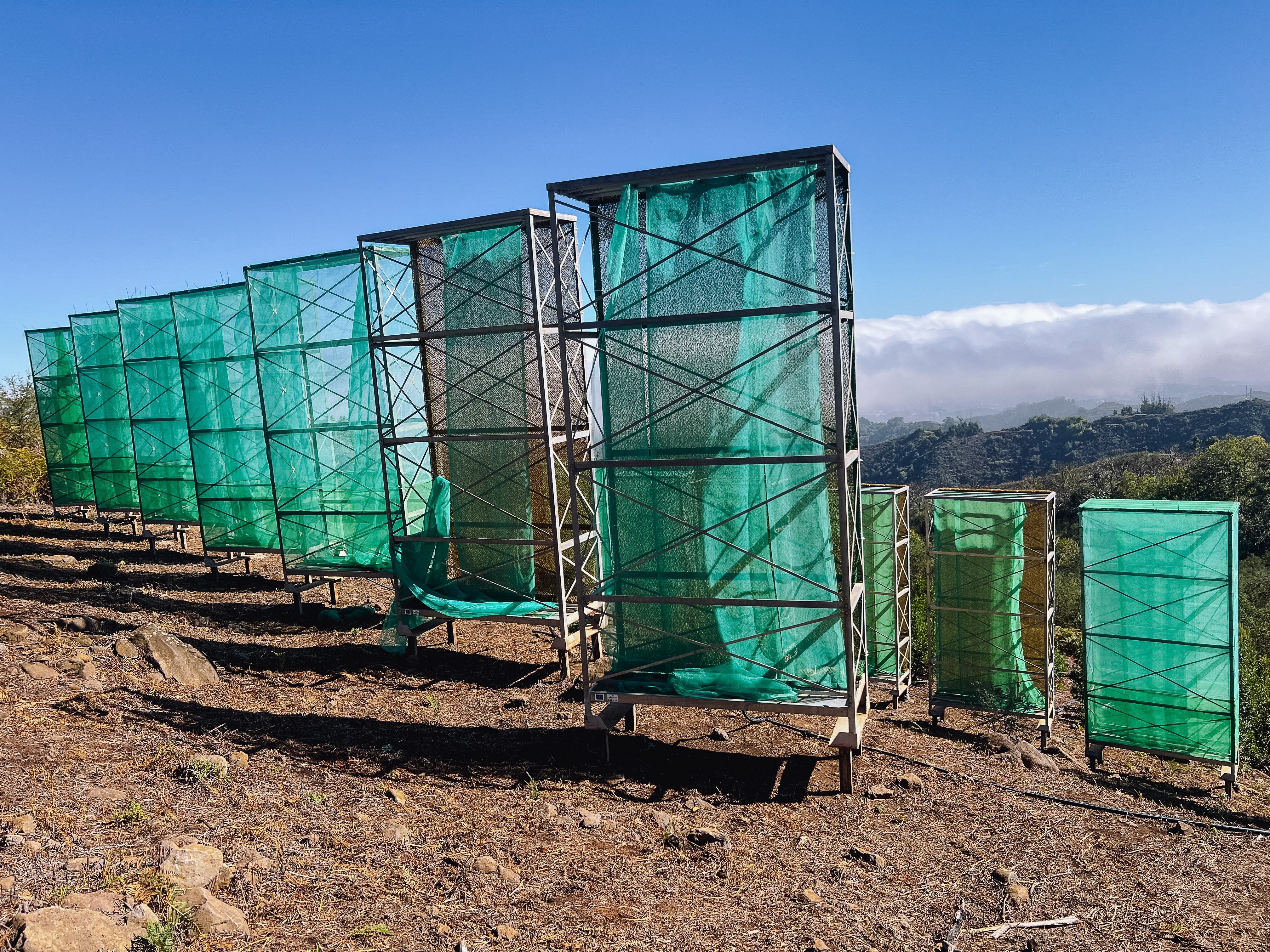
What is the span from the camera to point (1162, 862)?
555cm

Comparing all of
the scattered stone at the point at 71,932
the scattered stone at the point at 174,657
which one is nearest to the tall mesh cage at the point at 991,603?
the scattered stone at the point at 174,657

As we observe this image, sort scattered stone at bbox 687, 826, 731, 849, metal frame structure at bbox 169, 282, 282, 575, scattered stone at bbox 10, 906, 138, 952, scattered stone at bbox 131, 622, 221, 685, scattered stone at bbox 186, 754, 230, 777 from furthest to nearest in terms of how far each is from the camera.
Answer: metal frame structure at bbox 169, 282, 282, 575 < scattered stone at bbox 131, 622, 221, 685 < scattered stone at bbox 186, 754, 230, 777 < scattered stone at bbox 687, 826, 731, 849 < scattered stone at bbox 10, 906, 138, 952

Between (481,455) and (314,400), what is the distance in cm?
332

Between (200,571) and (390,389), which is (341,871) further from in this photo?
(200,571)

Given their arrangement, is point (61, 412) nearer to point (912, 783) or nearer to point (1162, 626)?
point (912, 783)

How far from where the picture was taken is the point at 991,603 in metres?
10.7

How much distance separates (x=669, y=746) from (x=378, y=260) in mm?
6336

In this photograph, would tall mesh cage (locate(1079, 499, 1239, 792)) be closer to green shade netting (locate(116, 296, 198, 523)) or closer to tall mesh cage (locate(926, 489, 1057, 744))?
tall mesh cage (locate(926, 489, 1057, 744))

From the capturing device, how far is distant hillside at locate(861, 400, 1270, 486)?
193ft

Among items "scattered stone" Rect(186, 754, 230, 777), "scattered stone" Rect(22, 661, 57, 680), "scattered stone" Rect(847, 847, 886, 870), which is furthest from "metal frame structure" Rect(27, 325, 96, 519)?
"scattered stone" Rect(847, 847, 886, 870)

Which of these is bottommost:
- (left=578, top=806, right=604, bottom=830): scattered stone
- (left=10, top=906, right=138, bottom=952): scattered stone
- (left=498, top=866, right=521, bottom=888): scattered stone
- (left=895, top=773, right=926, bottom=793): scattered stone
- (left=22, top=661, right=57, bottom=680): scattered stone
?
(left=895, top=773, right=926, bottom=793): scattered stone

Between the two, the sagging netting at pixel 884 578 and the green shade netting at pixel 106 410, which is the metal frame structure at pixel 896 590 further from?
the green shade netting at pixel 106 410

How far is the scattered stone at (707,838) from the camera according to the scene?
530 cm

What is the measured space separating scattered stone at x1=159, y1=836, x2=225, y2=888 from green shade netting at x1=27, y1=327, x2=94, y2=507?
646 inches
